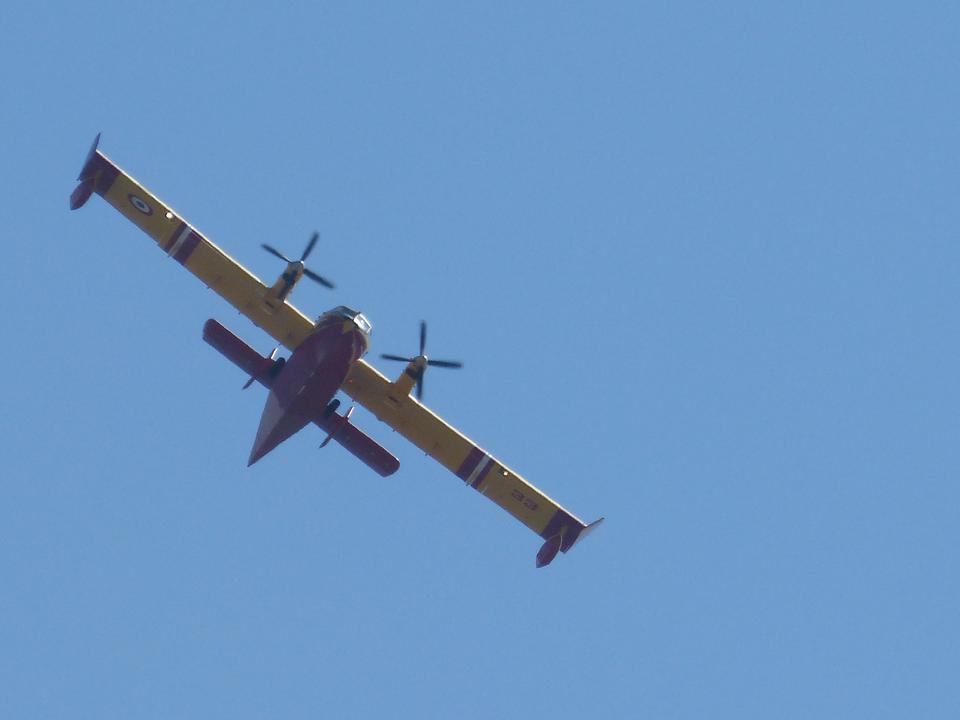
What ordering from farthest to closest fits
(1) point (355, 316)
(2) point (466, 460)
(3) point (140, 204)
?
(2) point (466, 460) < (3) point (140, 204) < (1) point (355, 316)

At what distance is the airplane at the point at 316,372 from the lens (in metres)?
37.1

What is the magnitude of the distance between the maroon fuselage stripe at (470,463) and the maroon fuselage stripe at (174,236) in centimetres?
964

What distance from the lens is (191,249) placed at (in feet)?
130

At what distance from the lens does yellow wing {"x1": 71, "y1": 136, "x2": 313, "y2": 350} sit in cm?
3922

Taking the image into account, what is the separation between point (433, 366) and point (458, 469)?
3.62 meters

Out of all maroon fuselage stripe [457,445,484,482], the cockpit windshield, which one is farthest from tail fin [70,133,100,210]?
maroon fuselage stripe [457,445,484,482]

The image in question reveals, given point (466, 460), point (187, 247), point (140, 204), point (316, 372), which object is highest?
point (140, 204)

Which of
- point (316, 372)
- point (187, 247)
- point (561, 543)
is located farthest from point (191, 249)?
point (561, 543)

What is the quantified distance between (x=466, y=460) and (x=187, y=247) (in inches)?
369

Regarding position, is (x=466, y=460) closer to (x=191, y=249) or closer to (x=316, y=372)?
(x=316, y=372)

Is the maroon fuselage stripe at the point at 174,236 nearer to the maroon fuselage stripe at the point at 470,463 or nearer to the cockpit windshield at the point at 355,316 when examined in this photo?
the cockpit windshield at the point at 355,316

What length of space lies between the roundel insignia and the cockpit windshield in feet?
20.8

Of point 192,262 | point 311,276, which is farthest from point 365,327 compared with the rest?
point 192,262

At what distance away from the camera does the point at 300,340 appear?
39312 mm
